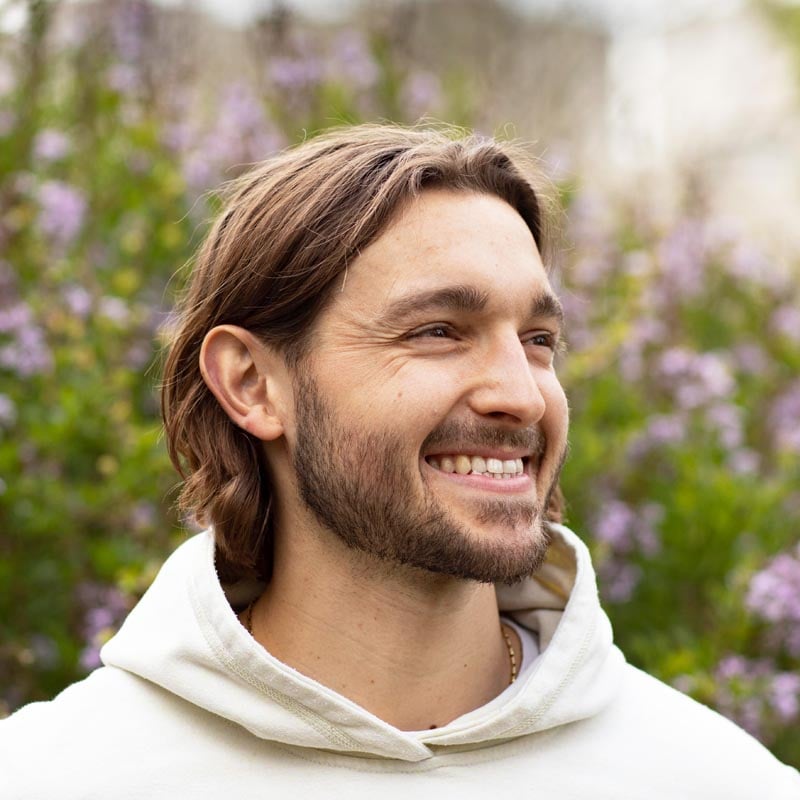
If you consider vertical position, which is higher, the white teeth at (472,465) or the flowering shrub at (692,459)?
the white teeth at (472,465)

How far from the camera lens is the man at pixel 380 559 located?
2.00 metres

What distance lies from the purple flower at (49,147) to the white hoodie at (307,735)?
95.9 inches

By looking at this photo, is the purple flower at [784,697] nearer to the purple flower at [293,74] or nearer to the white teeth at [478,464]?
the white teeth at [478,464]

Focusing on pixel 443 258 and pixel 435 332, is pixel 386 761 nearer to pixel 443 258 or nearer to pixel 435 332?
pixel 435 332

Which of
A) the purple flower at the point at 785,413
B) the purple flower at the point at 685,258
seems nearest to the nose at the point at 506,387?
the purple flower at the point at 785,413

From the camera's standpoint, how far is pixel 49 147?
423 cm

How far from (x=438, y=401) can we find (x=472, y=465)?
12 centimetres

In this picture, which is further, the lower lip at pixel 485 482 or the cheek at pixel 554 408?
the cheek at pixel 554 408

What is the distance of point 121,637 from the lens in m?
2.17

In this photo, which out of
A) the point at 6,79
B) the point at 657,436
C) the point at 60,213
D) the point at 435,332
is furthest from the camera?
the point at 6,79

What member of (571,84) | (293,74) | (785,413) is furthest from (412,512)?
(571,84)

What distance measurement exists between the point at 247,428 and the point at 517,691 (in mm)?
655

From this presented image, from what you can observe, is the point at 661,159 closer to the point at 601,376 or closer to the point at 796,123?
the point at 601,376

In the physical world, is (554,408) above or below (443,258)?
below
